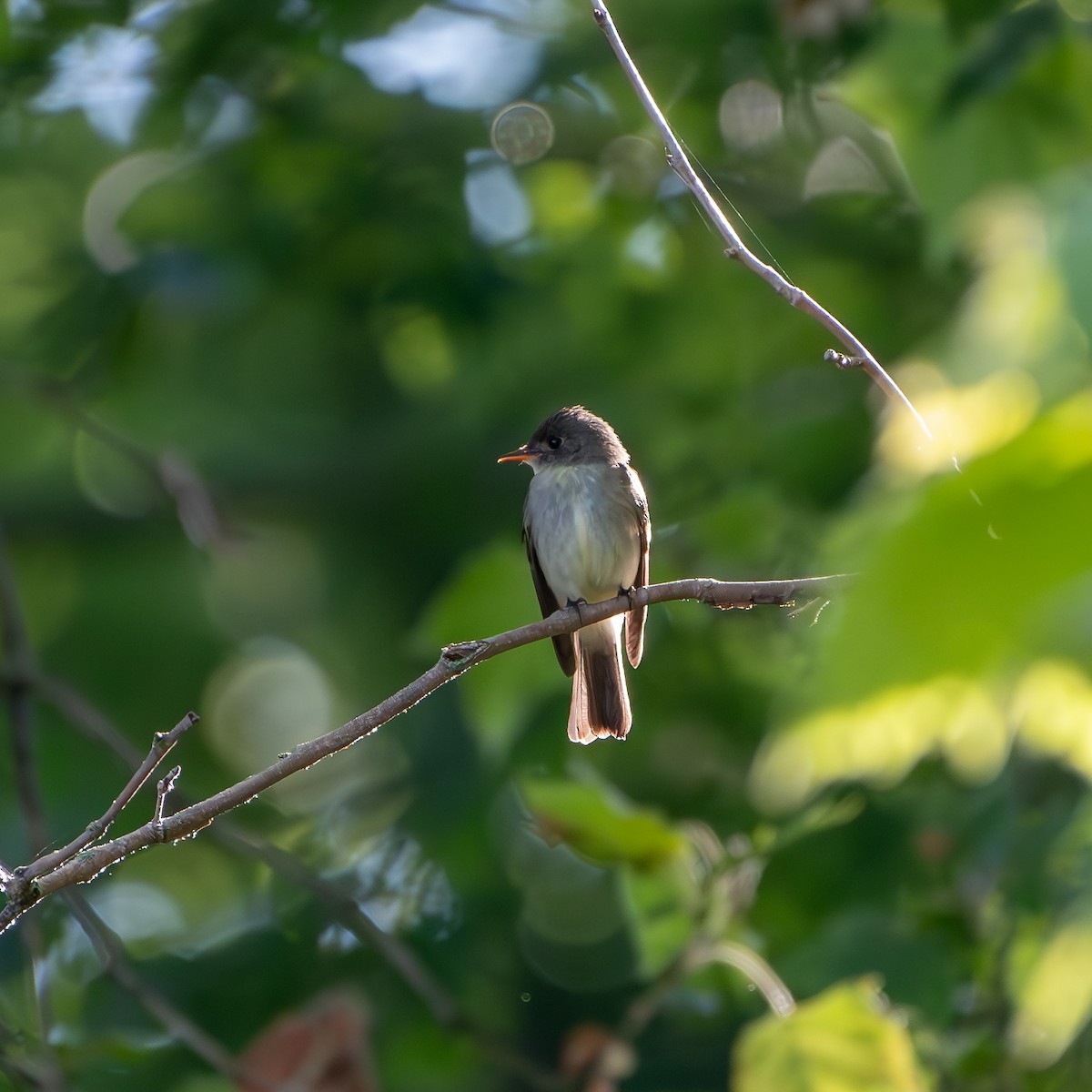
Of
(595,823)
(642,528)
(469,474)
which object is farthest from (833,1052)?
(469,474)

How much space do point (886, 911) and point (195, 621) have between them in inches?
182

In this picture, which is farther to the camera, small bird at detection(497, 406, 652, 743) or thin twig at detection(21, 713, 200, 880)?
small bird at detection(497, 406, 652, 743)

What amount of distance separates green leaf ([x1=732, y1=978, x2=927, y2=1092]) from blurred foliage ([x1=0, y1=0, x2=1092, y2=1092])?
3.92ft

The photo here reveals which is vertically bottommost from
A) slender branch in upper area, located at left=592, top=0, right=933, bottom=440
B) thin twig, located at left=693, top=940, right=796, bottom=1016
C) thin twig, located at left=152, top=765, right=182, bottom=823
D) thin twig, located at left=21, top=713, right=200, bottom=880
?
thin twig, located at left=693, top=940, right=796, bottom=1016

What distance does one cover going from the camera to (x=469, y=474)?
7.40m

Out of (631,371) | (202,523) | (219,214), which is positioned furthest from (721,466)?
(219,214)

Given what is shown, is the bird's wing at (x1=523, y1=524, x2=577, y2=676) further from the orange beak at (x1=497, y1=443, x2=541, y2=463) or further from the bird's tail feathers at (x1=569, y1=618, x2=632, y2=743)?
the orange beak at (x1=497, y1=443, x2=541, y2=463)

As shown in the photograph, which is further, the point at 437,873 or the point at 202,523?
the point at 437,873

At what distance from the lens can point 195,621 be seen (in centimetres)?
792

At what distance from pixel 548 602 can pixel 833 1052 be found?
389 centimetres

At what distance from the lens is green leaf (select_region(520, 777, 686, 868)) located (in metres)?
3.39

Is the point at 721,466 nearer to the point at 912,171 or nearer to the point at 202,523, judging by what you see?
the point at 912,171

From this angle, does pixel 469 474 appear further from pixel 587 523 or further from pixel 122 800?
pixel 122 800

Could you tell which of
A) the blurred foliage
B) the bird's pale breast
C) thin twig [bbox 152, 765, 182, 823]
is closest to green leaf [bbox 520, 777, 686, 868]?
the blurred foliage
